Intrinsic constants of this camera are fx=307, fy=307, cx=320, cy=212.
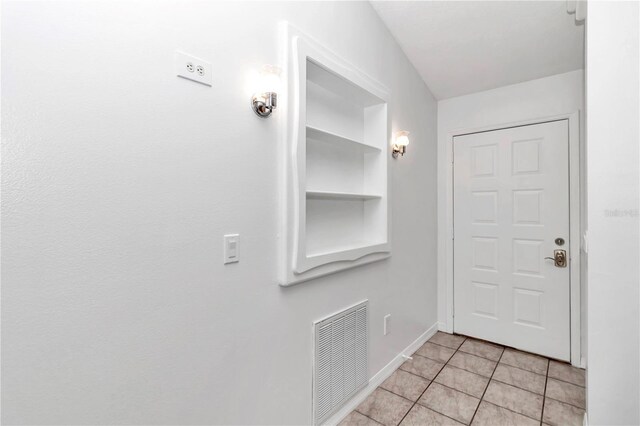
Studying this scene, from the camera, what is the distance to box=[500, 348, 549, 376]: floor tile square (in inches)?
101

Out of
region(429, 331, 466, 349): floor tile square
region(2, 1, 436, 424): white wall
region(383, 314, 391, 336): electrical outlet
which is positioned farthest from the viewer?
region(429, 331, 466, 349): floor tile square

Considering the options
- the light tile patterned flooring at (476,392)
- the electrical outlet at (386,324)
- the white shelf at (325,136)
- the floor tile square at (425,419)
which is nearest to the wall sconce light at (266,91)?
the white shelf at (325,136)

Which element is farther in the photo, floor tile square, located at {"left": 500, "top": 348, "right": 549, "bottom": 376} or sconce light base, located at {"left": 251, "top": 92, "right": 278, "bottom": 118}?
floor tile square, located at {"left": 500, "top": 348, "right": 549, "bottom": 376}

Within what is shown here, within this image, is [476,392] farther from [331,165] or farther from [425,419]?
[331,165]

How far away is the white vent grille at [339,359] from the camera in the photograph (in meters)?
1.78

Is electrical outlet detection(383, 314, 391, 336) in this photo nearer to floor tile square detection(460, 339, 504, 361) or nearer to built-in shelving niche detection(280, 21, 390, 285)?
built-in shelving niche detection(280, 21, 390, 285)

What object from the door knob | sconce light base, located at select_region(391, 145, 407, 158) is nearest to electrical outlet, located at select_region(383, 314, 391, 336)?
sconce light base, located at select_region(391, 145, 407, 158)

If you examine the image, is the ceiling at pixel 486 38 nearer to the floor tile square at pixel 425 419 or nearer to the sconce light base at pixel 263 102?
the sconce light base at pixel 263 102

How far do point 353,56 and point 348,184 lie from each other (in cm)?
87

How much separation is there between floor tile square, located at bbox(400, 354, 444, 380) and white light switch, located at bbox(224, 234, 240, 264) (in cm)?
193

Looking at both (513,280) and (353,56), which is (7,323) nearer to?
(353,56)

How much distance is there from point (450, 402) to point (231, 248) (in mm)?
1885

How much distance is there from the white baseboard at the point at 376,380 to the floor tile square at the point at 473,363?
325 millimetres

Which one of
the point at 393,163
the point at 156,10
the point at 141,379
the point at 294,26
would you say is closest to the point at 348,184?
the point at 393,163
